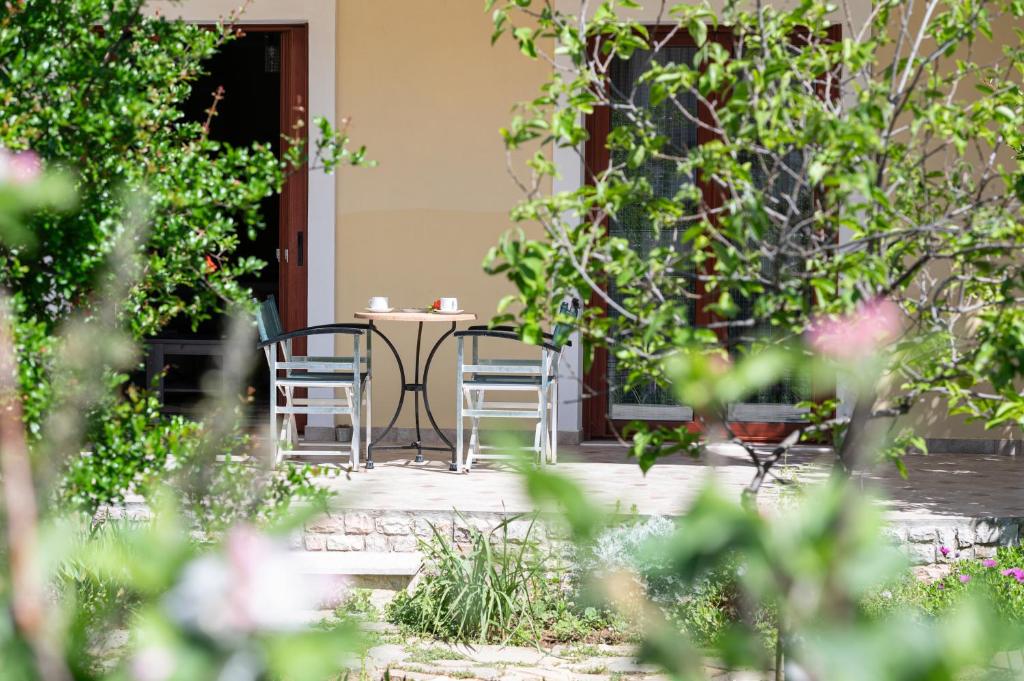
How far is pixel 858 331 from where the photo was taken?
2203 mm

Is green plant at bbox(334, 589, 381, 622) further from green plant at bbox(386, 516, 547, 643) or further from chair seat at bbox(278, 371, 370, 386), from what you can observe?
chair seat at bbox(278, 371, 370, 386)

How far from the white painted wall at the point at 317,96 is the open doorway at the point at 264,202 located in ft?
0.31

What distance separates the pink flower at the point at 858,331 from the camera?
A: 84.7 inches

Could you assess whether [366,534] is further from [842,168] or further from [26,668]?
[26,668]

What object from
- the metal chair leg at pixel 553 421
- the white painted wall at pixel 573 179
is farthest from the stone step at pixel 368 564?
the white painted wall at pixel 573 179

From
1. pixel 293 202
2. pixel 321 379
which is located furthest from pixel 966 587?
pixel 293 202

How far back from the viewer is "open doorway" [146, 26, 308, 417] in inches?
307

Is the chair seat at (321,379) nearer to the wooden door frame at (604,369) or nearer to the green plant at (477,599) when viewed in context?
the wooden door frame at (604,369)

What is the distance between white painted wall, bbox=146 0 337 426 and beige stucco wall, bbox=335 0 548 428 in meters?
0.08

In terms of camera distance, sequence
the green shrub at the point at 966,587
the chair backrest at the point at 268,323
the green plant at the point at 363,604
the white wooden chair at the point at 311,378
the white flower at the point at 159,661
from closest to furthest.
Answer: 1. the white flower at the point at 159,661
2. the green shrub at the point at 966,587
3. the green plant at the point at 363,604
4. the chair backrest at the point at 268,323
5. the white wooden chair at the point at 311,378

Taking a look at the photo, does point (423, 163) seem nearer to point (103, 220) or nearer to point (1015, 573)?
point (1015, 573)

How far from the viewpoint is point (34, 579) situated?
0.67 metres

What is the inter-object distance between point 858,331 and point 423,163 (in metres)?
5.81

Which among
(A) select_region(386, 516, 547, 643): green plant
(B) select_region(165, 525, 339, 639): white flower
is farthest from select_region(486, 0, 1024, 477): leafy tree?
→ (A) select_region(386, 516, 547, 643): green plant
